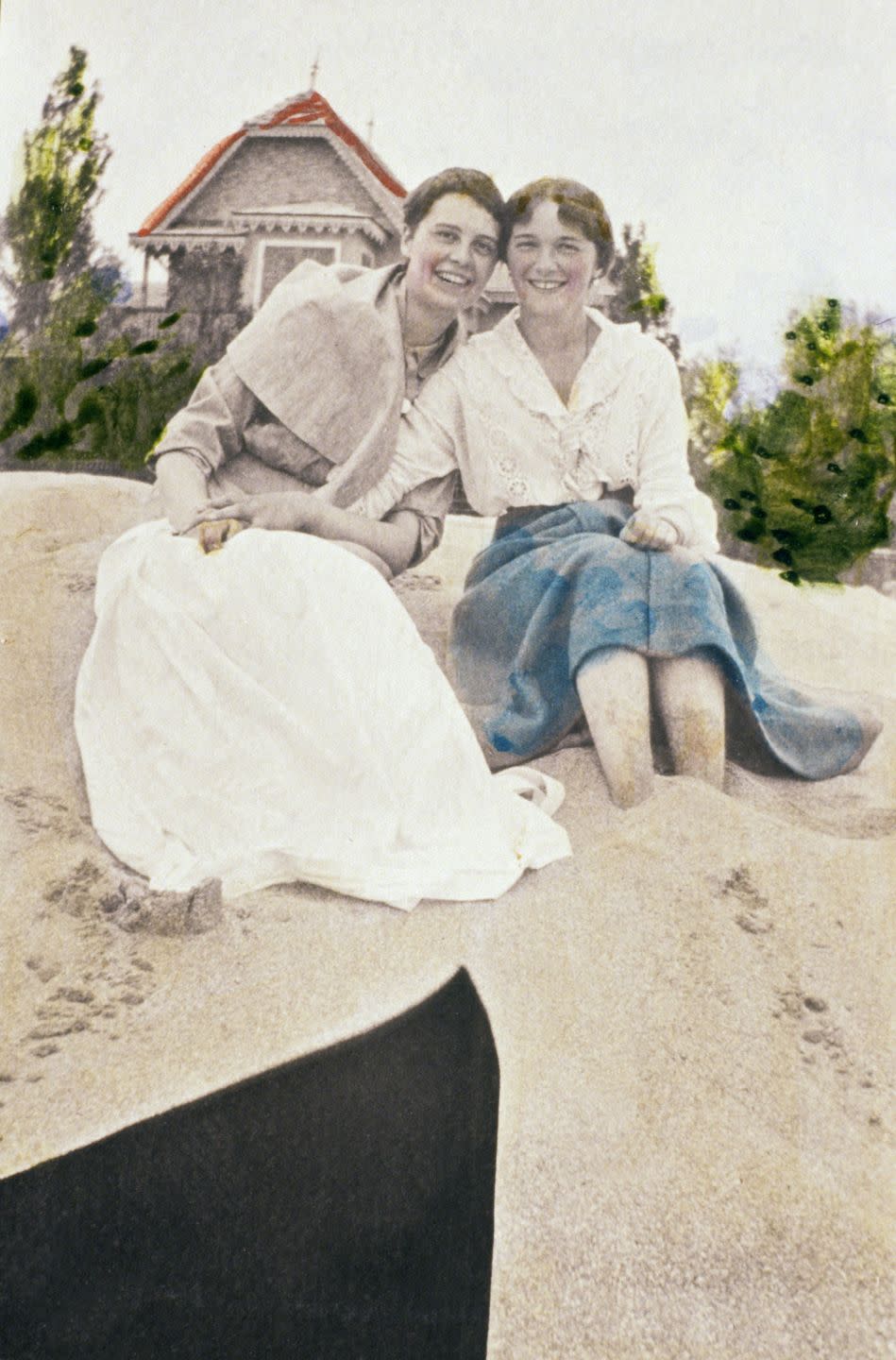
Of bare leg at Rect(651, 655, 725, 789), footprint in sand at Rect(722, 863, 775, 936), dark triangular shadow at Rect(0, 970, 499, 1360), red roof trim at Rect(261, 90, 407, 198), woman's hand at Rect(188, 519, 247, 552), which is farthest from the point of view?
red roof trim at Rect(261, 90, 407, 198)

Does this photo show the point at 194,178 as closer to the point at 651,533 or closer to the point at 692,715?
the point at 651,533

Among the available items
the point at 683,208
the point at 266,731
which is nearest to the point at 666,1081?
the point at 266,731

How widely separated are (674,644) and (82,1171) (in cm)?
182

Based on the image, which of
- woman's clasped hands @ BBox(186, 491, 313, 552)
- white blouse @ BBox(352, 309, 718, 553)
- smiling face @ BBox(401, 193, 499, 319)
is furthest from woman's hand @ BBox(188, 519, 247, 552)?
smiling face @ BBox(401, 193, 499, 319)

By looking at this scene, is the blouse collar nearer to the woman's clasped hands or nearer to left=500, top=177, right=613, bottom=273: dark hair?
left=500, top=177, right=613, bottom=273: dark hair

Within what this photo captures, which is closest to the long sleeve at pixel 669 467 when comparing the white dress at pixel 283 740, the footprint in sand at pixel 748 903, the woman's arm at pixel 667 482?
the woman's arm at pixel 667 482

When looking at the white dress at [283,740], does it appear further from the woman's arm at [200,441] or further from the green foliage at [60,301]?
the green foliage at [60,301]

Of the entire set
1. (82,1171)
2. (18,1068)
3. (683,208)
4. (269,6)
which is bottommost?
(82,1171)

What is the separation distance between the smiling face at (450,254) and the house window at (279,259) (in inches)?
8.7

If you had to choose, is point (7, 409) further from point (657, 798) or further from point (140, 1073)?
point (657, 798)

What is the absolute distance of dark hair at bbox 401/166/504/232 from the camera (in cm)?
316

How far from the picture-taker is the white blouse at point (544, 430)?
10.3 ft

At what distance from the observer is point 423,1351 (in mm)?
2721

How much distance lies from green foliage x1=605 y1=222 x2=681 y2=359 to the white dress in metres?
0.91
